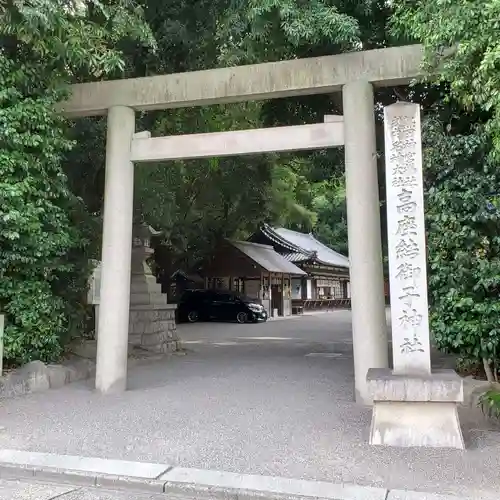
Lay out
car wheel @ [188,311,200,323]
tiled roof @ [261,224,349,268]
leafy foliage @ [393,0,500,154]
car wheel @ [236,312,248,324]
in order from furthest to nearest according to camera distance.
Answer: tiled roof @ [261,224,349,268]
car wheel @ [188,311,200,323]
car wheel @ [236,312,248,324]
leafy foliage @ [393,0,500,154]

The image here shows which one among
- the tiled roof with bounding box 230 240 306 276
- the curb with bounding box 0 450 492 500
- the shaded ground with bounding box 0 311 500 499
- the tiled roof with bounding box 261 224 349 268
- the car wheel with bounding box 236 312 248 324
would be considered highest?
the tiled roof with bounding box 261 224 349 268

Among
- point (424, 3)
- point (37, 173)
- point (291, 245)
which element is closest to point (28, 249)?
point (37, 173)

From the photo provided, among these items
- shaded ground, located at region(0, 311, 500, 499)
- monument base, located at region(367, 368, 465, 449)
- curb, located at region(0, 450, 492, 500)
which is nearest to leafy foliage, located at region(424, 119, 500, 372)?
shaded ground, located at region(0, 311, 500, 499)

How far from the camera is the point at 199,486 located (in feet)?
14.1

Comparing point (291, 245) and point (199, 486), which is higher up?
point (291, 245)

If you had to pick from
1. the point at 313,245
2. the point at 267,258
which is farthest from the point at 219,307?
the point at 313,245

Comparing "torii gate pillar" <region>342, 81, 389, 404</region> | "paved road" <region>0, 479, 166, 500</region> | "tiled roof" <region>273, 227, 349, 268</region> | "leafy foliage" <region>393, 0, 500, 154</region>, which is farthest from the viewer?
"tiled roof" <region>273, 227, 349, 268</region>

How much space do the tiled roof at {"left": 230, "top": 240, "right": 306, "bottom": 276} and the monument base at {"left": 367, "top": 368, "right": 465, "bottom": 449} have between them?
22.4 metres

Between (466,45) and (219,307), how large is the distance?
22.3 meters

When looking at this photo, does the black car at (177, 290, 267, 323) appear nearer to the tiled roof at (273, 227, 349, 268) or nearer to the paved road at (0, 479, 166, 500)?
the tiled roof at (273, 227, 349, 268)

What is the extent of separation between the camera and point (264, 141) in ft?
24.9

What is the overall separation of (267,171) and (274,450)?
11437 millimetres

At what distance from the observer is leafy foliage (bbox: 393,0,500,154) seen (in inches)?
195

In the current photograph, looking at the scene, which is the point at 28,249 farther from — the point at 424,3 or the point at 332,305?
the point at 332,305
